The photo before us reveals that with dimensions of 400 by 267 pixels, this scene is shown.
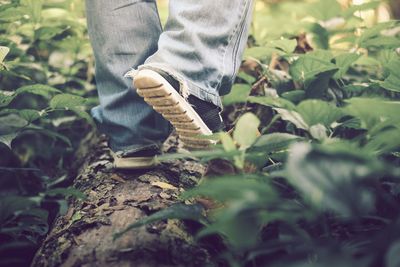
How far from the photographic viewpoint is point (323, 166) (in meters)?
0.51

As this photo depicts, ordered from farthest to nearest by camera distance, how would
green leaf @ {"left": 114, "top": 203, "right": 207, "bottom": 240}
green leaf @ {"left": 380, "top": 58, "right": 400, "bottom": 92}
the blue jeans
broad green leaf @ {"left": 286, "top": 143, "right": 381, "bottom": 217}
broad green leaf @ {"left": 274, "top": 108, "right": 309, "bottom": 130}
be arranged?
the blue jeans, green leaf @ {"left": 380, "top": 58, "right": 400, "bottom": 92}, broad green leaf @ {"left": 274, "top": 108, "right": 309, "bottom": 130}, green leaf @ {"left": 114, "top": 203, "right": 207, "bottom": 240}, broad green leaf @ {"left": 286, "top": 143, "right": 381, "bottom": 217}

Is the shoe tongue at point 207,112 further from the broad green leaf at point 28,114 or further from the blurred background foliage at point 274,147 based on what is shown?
the broad green leaf at point 28,114

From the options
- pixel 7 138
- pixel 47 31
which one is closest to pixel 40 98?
pixel 47 31

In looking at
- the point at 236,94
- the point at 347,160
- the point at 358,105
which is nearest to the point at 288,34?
the point at 236,94

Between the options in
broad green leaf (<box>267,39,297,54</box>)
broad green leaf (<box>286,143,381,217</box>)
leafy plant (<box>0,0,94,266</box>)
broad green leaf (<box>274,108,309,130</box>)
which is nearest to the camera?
broad green leaf (<box>286,143,381,217</box>)

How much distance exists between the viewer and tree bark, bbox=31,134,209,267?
797mm

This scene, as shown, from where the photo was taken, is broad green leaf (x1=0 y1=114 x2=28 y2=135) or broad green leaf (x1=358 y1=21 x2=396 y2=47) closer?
broad green leaf (x1=0 y1=114 x2=28 y2=135)

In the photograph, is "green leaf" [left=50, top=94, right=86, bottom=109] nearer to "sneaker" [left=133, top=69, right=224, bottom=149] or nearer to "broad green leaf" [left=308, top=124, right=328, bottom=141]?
"sneaker" [left=133, top=69, right=224, bottom=149]

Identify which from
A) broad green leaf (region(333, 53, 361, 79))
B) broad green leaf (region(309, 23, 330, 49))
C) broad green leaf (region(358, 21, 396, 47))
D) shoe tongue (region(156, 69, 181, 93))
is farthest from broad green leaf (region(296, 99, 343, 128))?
broad green leaf (region(309, 23, 330, 49))

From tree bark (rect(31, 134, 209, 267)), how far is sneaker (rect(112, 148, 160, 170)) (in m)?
0.02

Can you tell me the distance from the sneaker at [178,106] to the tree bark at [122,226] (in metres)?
0.14

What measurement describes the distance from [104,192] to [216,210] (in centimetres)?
34

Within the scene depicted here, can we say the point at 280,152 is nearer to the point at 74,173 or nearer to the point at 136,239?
the point at 136,239

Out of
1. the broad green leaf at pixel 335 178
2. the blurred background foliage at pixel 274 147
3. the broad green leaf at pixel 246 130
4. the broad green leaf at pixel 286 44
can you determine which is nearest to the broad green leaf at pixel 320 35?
the blurred background foliage at pixel 274 147
